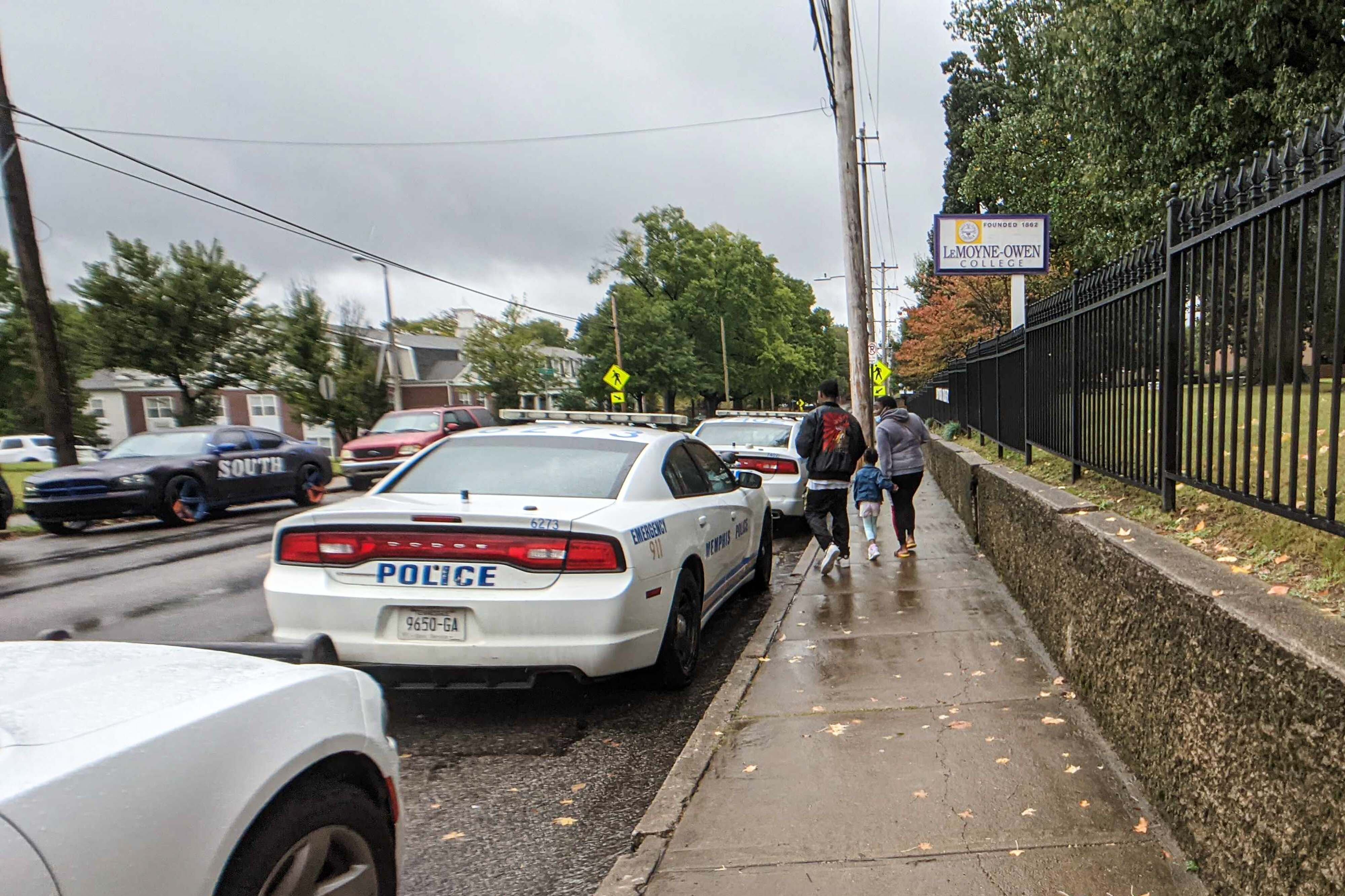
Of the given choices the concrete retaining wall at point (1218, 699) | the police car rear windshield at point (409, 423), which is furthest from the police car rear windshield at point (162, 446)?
the concrete retaining wall at point (1218, 699)

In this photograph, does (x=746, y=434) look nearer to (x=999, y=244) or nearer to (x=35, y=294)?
(x=999, y=244)

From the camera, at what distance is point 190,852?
1668mm

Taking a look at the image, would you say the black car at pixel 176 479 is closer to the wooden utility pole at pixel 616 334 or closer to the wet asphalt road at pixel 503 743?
the wet asphalt road at pixel 503 743

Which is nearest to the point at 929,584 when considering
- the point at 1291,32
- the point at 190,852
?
the point at 190,852

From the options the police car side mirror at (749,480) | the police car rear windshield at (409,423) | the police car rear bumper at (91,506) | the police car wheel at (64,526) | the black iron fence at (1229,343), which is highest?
the black iron fence at (1229,343)

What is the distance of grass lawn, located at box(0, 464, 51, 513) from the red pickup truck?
5407mm

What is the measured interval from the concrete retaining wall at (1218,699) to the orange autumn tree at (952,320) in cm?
2844

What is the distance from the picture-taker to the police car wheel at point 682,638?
4.81m

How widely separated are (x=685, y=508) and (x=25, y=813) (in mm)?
4103

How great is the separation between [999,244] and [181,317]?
2501cm

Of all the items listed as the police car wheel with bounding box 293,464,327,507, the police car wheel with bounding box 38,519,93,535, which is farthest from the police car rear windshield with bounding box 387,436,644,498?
the police car wheel with bounding box 293,464,327,507

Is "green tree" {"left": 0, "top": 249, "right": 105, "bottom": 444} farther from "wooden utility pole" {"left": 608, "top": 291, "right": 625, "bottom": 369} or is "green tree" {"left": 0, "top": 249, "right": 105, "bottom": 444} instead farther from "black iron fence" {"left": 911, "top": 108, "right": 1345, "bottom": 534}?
"black iron fence" {"left": 911, "top": 108, "right": 1345, "bottom": 534}

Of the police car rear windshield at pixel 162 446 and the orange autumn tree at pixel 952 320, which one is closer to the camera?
the police car rear windshield at pixel 162 446

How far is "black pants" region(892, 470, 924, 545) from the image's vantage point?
888 cm
